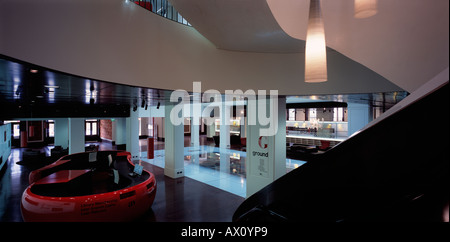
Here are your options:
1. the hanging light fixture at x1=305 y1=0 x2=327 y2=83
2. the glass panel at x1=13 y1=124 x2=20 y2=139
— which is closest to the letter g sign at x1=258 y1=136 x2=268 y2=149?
the hanging light fixture at x1=305 y1=0 x2=327 y2=83

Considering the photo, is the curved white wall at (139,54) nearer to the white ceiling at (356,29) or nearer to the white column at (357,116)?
the white ceiling at (356,29)

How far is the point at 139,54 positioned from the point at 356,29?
347 cm

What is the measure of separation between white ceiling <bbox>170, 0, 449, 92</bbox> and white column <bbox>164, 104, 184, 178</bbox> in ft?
17.0

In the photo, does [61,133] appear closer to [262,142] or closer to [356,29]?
[262,142]

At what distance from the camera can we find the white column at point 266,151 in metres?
6.59

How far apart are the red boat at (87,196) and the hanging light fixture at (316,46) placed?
4950 millimetres

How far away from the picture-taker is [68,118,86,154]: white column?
11250 mm

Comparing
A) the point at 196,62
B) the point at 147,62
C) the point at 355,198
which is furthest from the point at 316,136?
the point at 355,198

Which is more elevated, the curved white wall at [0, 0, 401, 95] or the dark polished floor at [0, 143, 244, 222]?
the curved white wall at [0, 0, 401, 95]

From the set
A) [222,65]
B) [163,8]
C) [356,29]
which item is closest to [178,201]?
[222,65]

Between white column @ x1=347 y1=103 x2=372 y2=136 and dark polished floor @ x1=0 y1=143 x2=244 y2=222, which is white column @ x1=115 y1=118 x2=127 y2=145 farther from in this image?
white column @ x1=347 y1=103 x2=372 y2=136

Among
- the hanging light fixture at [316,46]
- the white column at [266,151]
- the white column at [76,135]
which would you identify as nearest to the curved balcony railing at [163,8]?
the white column at [266,151]

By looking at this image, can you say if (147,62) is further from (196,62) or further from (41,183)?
(41,183)

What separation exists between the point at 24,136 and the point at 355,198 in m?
22.9
